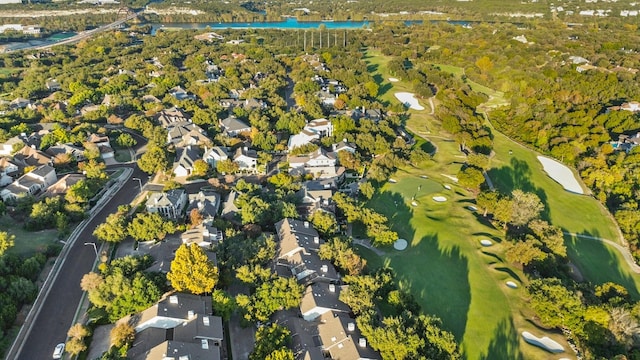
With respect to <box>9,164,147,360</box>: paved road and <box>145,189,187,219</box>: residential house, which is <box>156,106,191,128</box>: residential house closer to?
<box>145,189,187,219</box>: residential house

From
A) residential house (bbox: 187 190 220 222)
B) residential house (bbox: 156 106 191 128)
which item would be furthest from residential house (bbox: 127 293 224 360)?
residential house (bbox: 156 106 191 128)

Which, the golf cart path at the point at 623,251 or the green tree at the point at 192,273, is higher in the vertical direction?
the green tree at the point at 192,273

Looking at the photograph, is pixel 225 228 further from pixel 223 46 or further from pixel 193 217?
pixel 223 46

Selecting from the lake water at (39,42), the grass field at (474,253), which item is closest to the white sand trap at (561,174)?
the grass field at (474,253)

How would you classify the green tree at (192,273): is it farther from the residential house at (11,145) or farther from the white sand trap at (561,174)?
the white sand trap at (561,174)

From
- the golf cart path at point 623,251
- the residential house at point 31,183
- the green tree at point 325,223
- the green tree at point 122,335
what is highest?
the residential house at point 31,183

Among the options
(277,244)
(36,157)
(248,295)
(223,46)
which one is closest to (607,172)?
(277,244)
